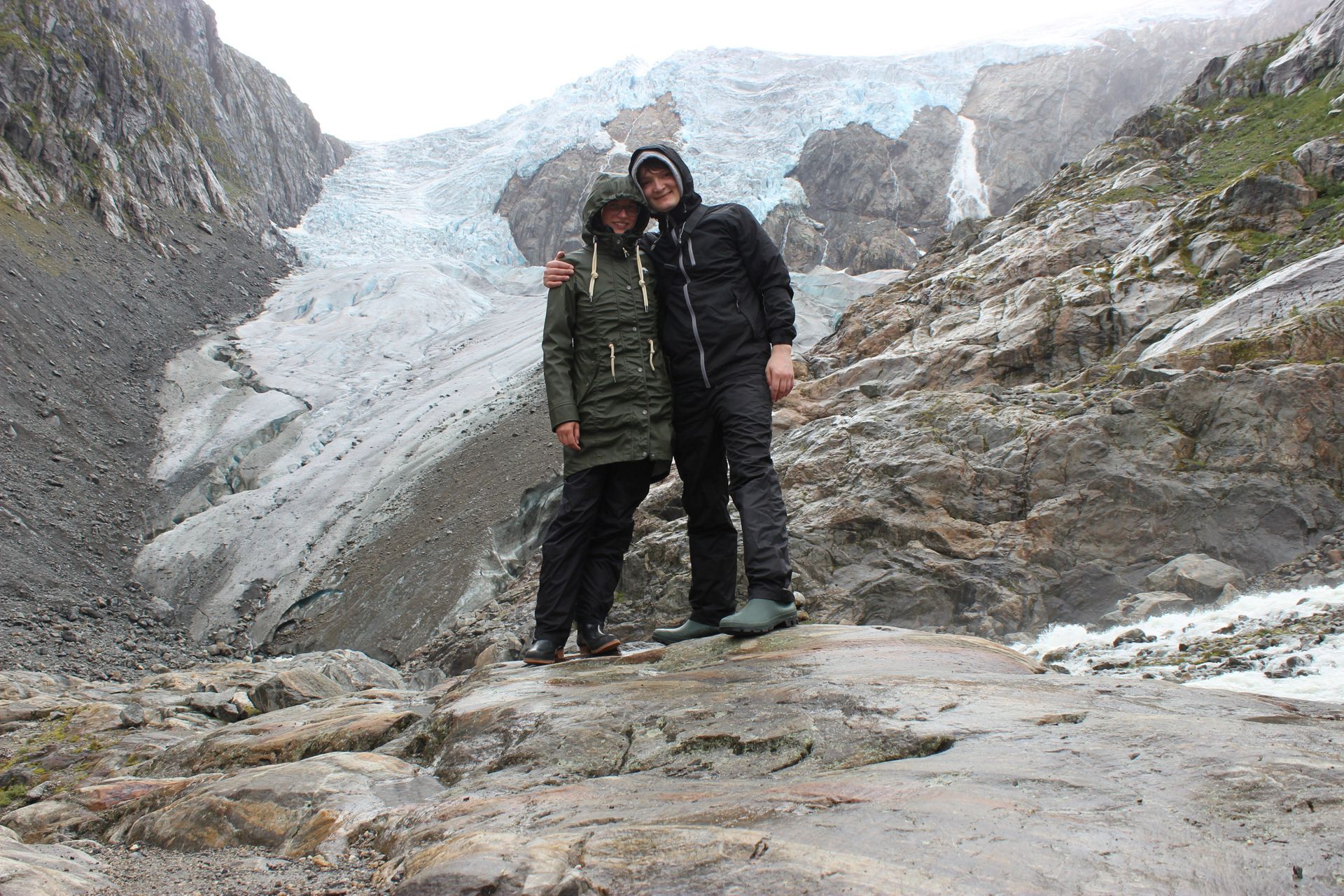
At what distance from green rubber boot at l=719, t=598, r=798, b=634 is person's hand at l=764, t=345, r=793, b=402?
937 mm

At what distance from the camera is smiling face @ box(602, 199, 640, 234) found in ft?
13.4

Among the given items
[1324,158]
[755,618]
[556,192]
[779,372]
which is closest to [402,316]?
[556,192]

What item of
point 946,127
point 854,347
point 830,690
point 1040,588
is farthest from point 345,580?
point 946,127

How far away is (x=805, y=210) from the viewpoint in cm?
4581

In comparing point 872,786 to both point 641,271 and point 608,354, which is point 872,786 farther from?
point 641,271

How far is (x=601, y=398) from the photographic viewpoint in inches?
158

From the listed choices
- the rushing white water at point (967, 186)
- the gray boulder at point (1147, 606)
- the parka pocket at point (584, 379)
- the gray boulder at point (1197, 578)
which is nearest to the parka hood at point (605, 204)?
the parka pocket at point (584, 379)

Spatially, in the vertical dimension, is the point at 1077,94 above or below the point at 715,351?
above

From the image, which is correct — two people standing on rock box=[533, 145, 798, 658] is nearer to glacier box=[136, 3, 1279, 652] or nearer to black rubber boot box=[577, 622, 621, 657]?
black rubber boot box=[577, 622, 621, 657]

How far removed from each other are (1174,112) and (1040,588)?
53.4 ft

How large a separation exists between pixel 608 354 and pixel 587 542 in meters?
0.89

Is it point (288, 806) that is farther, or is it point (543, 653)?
point (543, 653)

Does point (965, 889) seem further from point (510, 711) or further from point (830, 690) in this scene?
point (510, 711)

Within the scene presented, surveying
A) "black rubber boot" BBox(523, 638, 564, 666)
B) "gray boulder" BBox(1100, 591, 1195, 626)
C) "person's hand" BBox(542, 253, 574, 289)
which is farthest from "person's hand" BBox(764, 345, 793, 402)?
"gray boulder" BBox(1100, 591, 1195, 626)
